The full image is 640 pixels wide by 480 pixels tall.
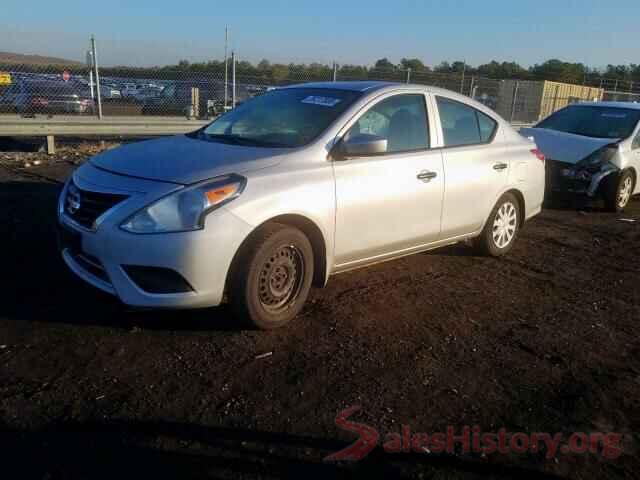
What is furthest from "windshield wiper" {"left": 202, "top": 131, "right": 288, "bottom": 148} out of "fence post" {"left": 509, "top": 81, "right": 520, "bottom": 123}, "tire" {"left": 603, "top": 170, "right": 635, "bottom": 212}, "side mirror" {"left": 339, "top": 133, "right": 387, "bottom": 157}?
"fence post" {"left": 509, "top": 81, "right": 520, "bottom": 123}

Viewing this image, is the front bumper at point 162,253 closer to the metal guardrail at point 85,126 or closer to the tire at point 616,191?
the tire at point 616,191

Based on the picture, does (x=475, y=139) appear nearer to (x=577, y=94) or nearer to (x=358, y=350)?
A: (x=358, y=350)

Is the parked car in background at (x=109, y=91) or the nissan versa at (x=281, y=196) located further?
the parked car in background at (x=109, y=91)

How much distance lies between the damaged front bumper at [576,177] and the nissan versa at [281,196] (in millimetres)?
3567

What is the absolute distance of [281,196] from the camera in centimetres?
357

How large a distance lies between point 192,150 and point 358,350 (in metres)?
1.82

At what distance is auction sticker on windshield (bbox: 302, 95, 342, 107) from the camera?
433cm

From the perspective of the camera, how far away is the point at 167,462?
2.40 m

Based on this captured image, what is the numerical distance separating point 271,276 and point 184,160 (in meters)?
0.96

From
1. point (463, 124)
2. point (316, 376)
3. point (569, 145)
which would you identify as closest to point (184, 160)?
point (316, 376)

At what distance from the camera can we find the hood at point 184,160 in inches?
136

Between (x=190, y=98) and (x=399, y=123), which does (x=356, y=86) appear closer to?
(x=399, y=123)

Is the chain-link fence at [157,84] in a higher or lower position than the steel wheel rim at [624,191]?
higher

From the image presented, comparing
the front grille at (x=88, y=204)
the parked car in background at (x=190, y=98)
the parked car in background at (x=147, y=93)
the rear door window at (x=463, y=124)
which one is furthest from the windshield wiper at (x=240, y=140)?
the parked car in background at (x=147, y=93)
